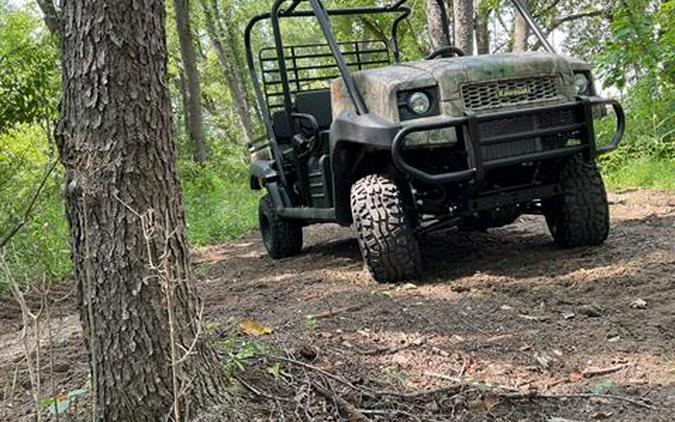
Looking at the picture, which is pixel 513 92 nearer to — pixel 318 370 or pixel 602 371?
pixel 602 371

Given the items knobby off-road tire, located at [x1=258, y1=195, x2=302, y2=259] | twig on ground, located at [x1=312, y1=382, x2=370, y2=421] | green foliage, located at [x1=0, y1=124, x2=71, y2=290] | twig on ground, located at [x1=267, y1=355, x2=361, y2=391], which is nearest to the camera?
twig on ground, located at [x1=312, y1=382, x2=370, y2=421]

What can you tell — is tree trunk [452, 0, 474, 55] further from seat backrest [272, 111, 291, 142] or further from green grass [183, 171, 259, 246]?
green grass [183, 171, 259, 246]

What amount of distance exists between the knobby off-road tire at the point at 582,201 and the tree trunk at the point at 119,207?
312cm

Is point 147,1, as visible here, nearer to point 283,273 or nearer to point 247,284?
point 247,284

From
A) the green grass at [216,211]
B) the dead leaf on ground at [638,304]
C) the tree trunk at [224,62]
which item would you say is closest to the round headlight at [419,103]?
the dead leaf on ground at [638,304]

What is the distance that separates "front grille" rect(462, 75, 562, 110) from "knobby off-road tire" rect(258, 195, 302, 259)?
2.61m

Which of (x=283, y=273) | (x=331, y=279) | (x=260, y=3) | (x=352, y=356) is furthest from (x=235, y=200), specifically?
(x=260, y=3)

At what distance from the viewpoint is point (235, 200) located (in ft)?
41.1

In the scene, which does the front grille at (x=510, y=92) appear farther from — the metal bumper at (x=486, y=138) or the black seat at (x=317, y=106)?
the black seat at (x=317, y=106)

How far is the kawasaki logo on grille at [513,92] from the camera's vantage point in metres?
3.99

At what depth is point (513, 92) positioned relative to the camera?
401 cm

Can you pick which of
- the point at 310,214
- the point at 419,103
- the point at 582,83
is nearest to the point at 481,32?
the point at 310,214

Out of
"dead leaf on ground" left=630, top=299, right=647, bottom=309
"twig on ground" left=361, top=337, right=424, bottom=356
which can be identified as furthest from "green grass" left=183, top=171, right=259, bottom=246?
"dead leaf on ground" left=630, top=299, right=647, bottom=309

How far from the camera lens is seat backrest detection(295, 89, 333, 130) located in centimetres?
569
